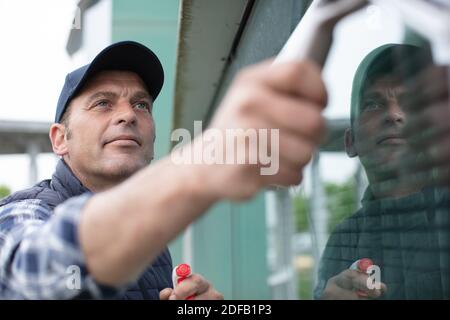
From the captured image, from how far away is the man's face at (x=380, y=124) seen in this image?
2.74 feet

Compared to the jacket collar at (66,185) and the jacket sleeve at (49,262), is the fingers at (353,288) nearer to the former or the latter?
the jacket sleeve at (49,262)

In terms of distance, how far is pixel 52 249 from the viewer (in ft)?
2.12

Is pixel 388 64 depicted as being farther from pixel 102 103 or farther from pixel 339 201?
pixel 102 103

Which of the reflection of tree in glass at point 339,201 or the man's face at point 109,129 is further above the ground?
the man's face at point 109,129

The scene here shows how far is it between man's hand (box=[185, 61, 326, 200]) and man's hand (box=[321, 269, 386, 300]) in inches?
16.4

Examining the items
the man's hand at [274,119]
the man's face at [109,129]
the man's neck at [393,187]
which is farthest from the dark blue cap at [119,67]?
the man's hand at [274,119]

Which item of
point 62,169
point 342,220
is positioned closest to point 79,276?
point 62,169

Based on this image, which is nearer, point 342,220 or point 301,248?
point 342,220

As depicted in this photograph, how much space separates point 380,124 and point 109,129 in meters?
0.66

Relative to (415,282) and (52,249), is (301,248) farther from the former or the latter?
(52,249)

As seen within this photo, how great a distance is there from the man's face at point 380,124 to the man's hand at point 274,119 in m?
0.33

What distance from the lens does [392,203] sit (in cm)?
96

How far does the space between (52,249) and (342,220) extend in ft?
2.59

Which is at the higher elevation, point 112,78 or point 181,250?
point 112,78
